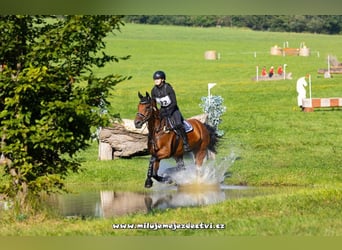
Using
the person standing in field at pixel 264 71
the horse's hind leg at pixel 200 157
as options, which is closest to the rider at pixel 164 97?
the horse's hind leg at pixel 200 157

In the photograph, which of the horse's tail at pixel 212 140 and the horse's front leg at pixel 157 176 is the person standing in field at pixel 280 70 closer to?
the horse's tail at pixel 212 140

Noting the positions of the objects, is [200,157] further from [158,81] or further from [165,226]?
[165,226]

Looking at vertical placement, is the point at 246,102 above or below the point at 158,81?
below

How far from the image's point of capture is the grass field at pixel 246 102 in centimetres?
1394

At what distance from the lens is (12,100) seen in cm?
1202

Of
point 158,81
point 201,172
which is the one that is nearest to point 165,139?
point 158,81

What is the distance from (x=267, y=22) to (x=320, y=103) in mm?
1719

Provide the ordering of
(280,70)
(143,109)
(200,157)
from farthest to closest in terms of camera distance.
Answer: (280,70) < (200,157) < (143,109)

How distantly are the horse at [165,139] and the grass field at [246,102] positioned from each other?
22 cm

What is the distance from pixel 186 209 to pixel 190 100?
175cm

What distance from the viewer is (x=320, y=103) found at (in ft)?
48.4

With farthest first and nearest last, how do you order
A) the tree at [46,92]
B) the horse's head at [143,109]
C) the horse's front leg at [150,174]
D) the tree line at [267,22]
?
1. the horse's front leg at [150,174]
2. the tree line at [267,22]
3. the horse's head at [143,109]
4. the tree at [46,92]

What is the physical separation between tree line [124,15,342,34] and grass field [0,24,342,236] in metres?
0.15

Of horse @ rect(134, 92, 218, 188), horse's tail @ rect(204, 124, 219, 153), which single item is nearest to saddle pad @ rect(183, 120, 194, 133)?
horse @ rect(134, 92, 218, 188)
